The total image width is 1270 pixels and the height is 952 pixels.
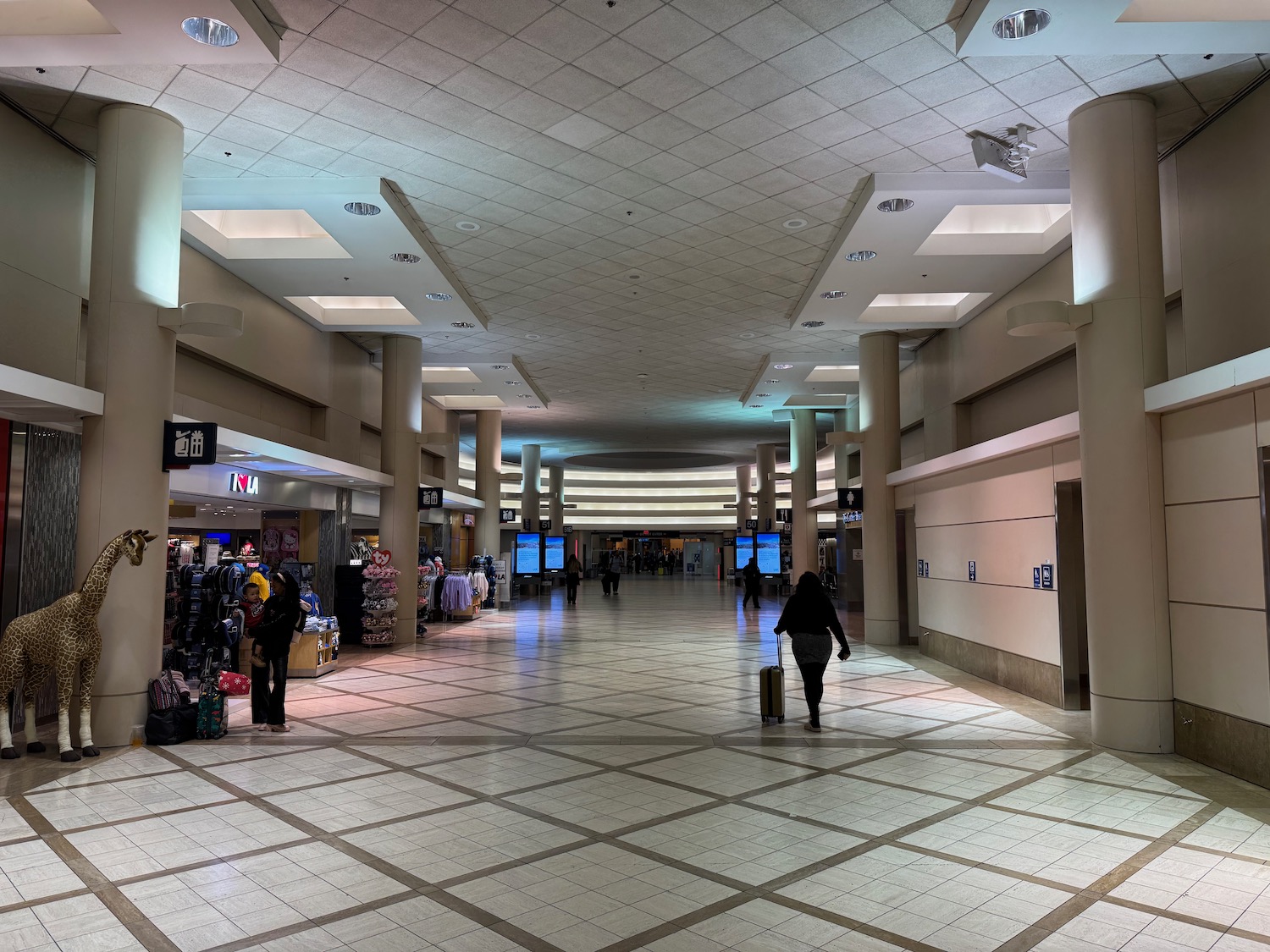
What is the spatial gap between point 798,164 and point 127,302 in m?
6.25

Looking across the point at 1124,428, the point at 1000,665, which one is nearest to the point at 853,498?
the point at 1000,665

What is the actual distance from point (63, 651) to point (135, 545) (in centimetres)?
90

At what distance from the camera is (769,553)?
30.3 meters

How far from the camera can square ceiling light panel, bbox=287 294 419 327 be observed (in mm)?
14461

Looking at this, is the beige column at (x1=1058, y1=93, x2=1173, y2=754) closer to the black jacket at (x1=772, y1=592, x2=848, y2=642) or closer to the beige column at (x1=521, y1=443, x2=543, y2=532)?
the black jacket at (x1=772, y1=592, x2=848, y2=642)

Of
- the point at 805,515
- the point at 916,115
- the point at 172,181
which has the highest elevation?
the point at 916,115

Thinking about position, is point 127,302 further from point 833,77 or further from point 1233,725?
point 1233,725

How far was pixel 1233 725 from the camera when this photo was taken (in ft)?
20.2

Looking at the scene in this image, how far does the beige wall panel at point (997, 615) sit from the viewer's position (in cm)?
919

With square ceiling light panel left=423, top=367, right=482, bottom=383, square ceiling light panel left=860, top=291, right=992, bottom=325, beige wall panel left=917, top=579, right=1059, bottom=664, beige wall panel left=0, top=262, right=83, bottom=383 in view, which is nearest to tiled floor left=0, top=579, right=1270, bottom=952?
beige wall panel left=917, top=579, right=1059, bottom=664

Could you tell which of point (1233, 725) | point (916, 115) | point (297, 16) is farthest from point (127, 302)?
point (1233, 725)

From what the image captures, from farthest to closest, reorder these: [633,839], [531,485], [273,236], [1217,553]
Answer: [531,485] → [273,236] → [1217,553] → [633,839]

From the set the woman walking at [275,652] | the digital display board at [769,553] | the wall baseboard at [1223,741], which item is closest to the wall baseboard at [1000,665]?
the wall baseboard at [1223,741]

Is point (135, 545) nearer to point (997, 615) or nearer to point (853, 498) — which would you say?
point (997, 615)
